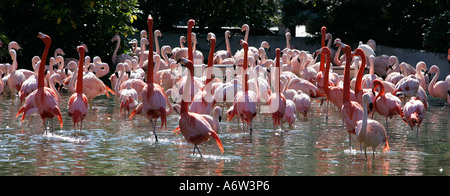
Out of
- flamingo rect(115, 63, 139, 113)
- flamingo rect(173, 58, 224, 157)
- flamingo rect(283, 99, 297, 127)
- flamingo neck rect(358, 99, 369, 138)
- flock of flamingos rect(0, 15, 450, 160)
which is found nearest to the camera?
flamingo neck rect(358, 99, 369, 138)

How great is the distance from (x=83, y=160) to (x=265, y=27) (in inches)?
629

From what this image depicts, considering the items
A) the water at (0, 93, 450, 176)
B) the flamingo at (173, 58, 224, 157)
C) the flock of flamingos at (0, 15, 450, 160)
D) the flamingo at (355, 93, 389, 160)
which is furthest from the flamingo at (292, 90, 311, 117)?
the flamingo at (173, 58, 224, 157)

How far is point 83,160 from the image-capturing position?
23.8 feet

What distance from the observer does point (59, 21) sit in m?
14.3

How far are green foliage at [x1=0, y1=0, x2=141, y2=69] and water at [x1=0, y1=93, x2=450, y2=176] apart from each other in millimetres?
4406

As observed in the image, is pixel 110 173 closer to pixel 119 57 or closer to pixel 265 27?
pixel 119 57

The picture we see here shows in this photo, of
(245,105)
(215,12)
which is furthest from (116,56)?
(245,105)

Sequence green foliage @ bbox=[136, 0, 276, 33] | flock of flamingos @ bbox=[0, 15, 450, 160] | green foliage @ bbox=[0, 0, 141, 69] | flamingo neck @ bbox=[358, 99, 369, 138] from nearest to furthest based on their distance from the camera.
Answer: flamingo neck @ bbox=[358, 99, 369, 138] → flock of flamingos @ bbox=[0, 15, 450, 160] → green foliage @ bbox=[0, 0, 141, 69] → green foliage @ bbox=[136, 0, 276, 33]

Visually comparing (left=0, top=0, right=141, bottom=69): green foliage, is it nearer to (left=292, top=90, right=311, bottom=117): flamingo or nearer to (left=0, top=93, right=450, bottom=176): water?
(left=0, top=93, right=450, bottom=176): water

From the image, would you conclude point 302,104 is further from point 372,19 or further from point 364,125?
point 372,19

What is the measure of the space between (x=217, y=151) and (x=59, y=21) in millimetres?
7368

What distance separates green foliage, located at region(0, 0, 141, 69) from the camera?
14531mm

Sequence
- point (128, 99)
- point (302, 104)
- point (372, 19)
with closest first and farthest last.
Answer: point (302, 104) < point (128, 99) < point (372, 19)
